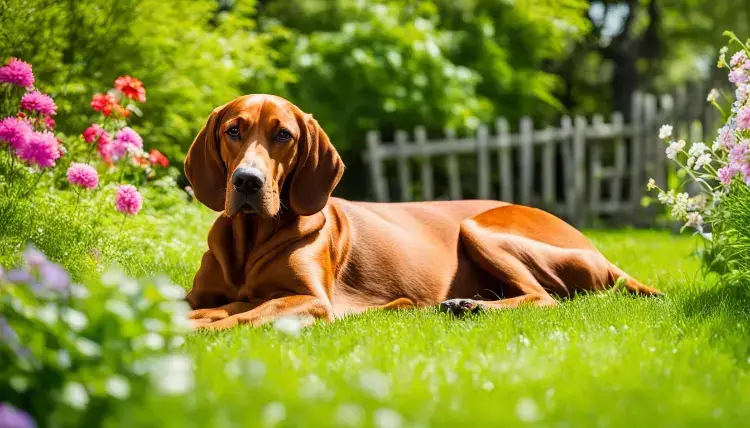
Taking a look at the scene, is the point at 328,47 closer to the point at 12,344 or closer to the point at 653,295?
the point at 653,295

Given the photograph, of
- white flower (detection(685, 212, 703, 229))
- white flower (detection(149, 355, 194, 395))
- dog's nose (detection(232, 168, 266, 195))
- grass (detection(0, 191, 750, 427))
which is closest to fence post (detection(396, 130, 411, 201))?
grass (detection(0, 191, 750, 427))

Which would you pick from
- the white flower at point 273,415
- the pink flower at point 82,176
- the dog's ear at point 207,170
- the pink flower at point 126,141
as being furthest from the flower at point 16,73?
the white flower at point 273,415


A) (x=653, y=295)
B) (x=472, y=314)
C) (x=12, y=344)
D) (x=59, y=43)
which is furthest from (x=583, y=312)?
(x=59, y=43)

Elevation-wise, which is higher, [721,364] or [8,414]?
[8,414]

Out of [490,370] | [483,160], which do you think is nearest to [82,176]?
[490,370]

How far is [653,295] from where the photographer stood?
5.28 meters

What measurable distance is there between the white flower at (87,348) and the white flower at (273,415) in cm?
56

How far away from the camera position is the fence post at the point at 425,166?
11.8 meters

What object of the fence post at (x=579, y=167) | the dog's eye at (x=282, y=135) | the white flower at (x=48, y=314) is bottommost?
the fence post at (x=579, y=167)

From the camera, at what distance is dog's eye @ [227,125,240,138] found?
14.8 feet

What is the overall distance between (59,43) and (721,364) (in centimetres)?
556

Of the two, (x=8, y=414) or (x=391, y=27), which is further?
(x=391, y=27)

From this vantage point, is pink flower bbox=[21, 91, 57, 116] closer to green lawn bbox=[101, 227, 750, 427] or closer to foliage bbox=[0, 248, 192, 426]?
green lawn bbox=[101, 227, 750, 427]

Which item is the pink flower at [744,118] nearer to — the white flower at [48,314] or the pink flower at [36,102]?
the white flower at [48,314]
